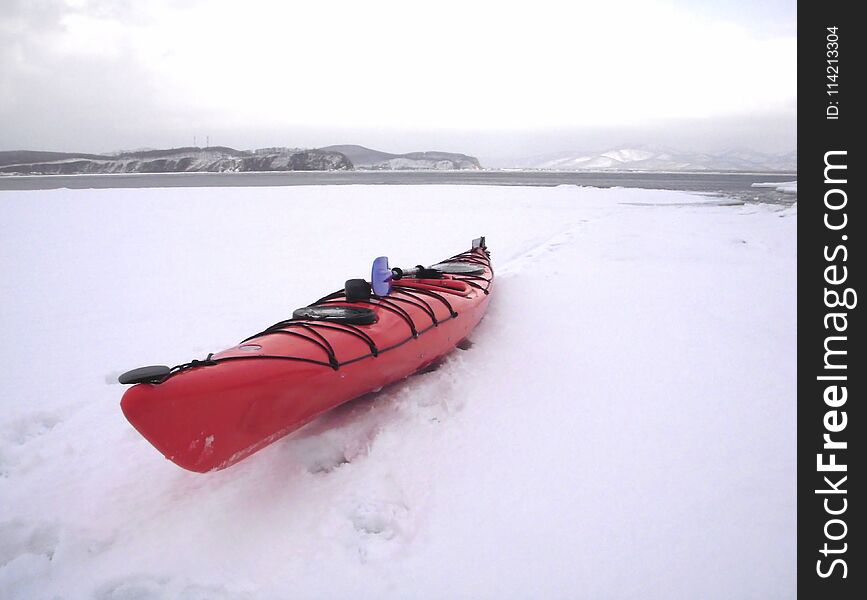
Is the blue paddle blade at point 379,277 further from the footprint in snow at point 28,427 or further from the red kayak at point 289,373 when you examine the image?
the footprint in snow at point 28,427

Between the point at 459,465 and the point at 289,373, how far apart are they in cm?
102

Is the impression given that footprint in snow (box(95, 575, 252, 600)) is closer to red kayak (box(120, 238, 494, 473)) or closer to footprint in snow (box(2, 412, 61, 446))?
red kayak (box(120, 238, 494, 473))

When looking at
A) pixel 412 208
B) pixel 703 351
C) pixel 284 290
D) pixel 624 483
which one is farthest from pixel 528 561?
pixel 412 208

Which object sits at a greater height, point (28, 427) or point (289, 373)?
point (289, 373)

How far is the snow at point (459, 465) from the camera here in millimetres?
2039

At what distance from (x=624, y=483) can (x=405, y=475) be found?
1098mm

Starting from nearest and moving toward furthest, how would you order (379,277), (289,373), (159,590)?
(159,590), (289,373), (379,277)

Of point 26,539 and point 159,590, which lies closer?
point 159,590

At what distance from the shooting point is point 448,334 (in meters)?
3.74

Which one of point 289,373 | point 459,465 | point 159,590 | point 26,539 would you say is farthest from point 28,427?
point 459,465

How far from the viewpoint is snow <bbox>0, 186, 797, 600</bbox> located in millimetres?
2039

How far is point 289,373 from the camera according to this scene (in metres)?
2.45

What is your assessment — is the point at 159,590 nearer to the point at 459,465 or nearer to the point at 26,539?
the point at 26,539

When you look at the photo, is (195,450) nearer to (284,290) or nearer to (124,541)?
(124,541)
